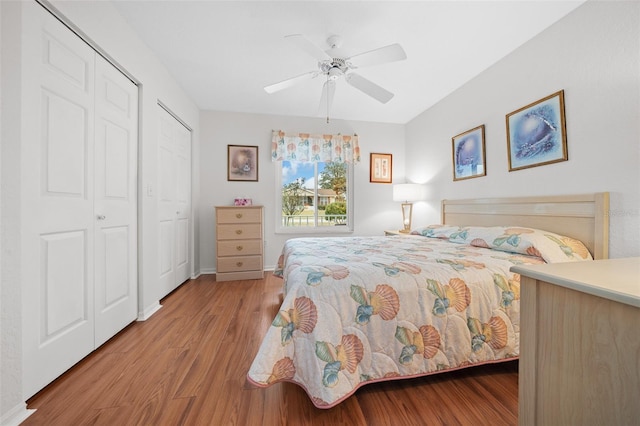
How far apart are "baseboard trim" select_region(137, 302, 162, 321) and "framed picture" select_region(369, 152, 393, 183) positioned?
329 centimetres

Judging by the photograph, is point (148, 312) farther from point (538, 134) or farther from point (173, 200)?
point (538, 134)

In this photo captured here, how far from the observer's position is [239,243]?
3283 millimetres

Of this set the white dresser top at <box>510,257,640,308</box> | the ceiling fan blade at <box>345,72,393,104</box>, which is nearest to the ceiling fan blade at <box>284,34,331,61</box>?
the ceiling fan blade at <box>345,72,393,104</box>

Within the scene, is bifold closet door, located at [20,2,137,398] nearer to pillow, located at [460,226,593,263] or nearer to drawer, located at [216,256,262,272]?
drawer, located at [216,256,262,272]

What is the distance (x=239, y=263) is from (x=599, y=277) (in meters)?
3.24

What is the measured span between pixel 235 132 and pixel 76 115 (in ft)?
7.52

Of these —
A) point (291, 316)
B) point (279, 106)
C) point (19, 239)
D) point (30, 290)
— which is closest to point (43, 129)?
point (19, 239)

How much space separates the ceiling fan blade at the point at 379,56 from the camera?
68.0 inches

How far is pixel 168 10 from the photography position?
1.80m

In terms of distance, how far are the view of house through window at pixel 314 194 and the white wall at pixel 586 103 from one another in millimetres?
2047

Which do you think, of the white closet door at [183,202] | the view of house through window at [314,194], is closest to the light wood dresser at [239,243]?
the white closet door at [183,202]

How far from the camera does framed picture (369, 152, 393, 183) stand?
4078 mm

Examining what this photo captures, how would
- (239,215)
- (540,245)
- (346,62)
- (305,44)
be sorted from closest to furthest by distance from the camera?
(540,245) → (305,44) → (346,62) → (239,215)

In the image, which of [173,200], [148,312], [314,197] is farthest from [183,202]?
[314,197]
